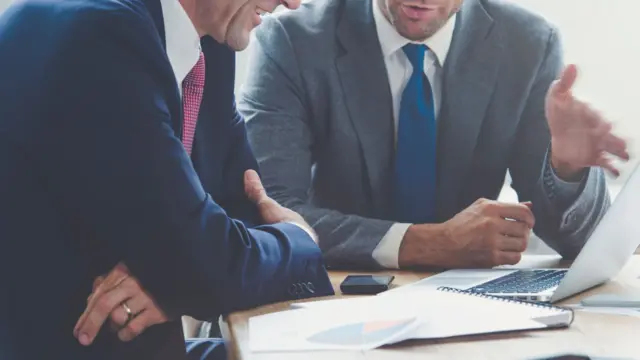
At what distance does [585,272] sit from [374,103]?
0.73 m

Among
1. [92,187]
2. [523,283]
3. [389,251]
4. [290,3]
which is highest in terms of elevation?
[290,3]

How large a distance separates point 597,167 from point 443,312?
0.65 metres

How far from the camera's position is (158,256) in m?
1.11

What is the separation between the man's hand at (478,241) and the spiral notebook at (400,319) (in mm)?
317

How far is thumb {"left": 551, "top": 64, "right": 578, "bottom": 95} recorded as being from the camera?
1.46 metres

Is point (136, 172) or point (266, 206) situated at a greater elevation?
point (136, 172)

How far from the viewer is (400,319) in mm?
1046

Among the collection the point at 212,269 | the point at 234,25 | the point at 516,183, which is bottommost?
the point at 516,183

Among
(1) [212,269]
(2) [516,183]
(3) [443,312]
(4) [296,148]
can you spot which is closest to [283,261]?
(1) [212,269]

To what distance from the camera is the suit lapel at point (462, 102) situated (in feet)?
6.17

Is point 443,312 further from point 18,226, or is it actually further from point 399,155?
point 399,155

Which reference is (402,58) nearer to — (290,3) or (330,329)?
(290,3)

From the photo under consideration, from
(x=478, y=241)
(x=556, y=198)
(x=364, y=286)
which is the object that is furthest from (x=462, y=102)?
(x=364, y=286)

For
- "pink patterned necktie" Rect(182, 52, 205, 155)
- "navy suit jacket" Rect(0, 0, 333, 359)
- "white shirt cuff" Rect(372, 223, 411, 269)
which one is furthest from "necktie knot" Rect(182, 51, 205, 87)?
"white shirt cuff" Rect(372, 223, 411, 269)
